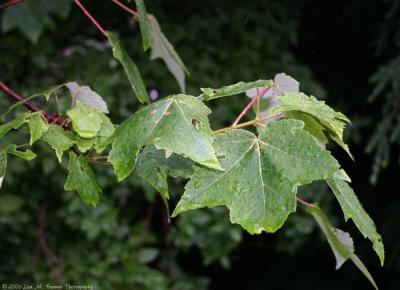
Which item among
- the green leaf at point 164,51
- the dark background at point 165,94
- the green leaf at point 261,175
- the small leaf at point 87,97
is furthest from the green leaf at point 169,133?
the dark background at point 165,94

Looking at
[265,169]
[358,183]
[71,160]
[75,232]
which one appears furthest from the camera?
[358,183]

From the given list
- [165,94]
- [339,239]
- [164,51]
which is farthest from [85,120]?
[165,94]

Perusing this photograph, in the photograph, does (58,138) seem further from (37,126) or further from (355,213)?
(355,213)

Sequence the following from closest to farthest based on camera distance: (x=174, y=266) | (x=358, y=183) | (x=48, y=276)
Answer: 1. (x=48, y=276)
2. (x=174, y=266)
3. (x=358, y=183)

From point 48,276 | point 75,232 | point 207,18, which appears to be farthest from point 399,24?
point 48,276

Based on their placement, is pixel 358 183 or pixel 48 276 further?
pixel 358 183

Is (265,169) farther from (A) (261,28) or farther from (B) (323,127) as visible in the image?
(A) (261,28)

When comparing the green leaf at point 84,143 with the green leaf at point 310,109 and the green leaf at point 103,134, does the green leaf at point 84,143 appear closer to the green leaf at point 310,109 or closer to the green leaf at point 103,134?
the green leaf at point 103,134
